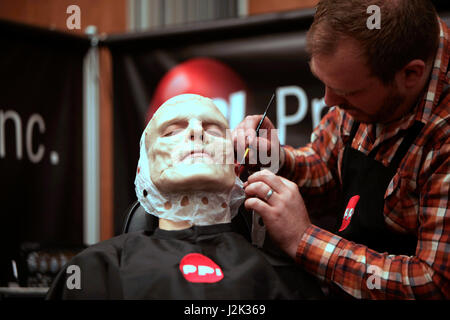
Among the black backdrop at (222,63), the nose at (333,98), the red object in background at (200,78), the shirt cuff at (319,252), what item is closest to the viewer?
the shirt cuff at (319,252)

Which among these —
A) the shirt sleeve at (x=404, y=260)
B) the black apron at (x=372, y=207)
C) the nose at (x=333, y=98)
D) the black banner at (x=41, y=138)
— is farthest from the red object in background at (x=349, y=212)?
the black banner at (x=41, y=138)

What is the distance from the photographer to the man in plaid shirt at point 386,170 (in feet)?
3.57

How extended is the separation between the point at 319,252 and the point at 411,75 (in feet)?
1.68

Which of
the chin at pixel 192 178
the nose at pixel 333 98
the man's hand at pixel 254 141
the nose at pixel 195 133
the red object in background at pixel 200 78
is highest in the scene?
the red object in background at pixel 200 78

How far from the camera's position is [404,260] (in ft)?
3.64

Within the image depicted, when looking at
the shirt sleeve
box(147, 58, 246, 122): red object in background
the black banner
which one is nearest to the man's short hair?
the shirt sleeve

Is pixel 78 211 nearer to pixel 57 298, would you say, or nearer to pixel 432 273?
pixel 57 298

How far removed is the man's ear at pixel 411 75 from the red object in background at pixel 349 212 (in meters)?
0.34

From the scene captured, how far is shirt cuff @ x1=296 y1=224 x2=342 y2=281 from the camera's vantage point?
116 centimetres

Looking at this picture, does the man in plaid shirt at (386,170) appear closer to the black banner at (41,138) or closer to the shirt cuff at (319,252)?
the shirt cuff at (319,252)

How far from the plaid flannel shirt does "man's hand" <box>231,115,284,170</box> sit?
0.99ft

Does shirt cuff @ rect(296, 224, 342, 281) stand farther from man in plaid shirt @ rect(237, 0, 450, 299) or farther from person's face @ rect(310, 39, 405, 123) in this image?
person's face @ rect(310, 39, 405, 123)

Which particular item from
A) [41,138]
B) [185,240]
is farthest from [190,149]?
[41,138]

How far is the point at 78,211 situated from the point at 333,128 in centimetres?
150
